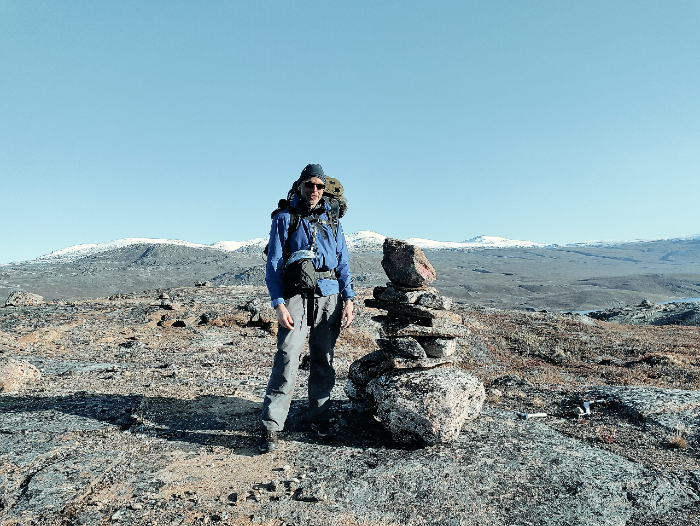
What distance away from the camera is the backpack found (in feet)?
19.2

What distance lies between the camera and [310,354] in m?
5.99

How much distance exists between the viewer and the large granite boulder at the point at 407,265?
23.4 ft

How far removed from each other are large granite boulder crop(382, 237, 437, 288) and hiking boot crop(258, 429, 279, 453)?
3123 mm

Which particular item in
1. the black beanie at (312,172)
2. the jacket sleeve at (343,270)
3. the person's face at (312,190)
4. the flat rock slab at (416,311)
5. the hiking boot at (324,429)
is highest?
the black beanie at (312,172)

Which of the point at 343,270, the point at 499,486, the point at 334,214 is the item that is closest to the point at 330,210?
the point at 334,214

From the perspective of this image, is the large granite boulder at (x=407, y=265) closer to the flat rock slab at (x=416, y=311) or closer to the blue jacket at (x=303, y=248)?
the flat rock slab at (x=416, y=311)

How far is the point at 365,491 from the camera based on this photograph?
4.81 meters

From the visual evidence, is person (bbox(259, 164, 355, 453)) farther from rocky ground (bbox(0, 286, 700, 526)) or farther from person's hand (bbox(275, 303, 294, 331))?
rocky ground (bbox(0, 286, 700, 526))

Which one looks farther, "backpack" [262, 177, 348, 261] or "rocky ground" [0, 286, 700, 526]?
"backpack" [262, 177, 348, 261]

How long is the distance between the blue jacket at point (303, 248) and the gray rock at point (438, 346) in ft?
5.27

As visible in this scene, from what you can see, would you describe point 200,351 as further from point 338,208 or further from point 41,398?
point 338,208

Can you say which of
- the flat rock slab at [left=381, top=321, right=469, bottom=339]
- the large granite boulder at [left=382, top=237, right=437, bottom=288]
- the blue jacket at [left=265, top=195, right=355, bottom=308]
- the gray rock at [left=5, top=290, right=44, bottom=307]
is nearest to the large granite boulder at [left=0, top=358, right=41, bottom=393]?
the blue jacket at [left=265, top=195, right=355, bottom=308]

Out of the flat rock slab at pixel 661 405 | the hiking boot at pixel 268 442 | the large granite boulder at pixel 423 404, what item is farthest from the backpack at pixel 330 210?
the flat rock slab at pixel 661 405

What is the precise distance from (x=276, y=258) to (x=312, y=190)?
108 cm
